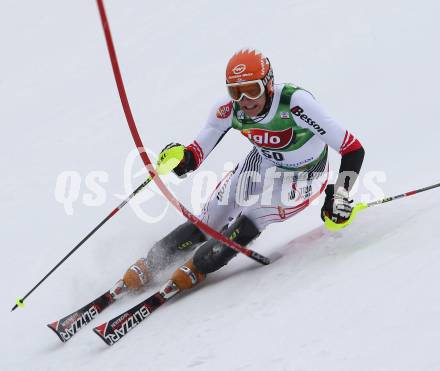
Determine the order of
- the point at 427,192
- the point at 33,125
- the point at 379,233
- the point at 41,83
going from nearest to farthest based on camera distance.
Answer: the point at 379,233 < the point at 427,192 < the point at 33,125 < the point at 41,83

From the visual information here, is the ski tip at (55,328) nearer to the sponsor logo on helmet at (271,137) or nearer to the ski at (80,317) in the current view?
the ski at (80,317)

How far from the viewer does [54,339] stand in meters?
4.57

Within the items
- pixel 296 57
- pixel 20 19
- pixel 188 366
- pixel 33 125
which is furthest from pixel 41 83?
pixel 188 366

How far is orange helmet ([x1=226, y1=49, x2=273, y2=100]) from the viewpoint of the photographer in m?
3.95

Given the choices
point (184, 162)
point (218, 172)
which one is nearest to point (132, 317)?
point (184, 162)

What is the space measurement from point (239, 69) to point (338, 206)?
1.13 metres

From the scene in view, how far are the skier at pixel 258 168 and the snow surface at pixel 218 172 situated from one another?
0.79ft

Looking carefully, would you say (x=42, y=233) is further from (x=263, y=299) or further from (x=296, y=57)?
(x=296, y=57)

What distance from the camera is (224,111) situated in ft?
15.0

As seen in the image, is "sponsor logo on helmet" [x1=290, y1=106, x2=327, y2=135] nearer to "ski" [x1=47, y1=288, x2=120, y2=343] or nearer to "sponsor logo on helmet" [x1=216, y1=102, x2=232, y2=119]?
"sponsor logo on helmet" [x1=216, y1=102, x2=232, y2=119]

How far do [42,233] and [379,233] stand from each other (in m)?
3.79

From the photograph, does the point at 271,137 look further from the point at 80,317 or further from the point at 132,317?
the point at 80,317

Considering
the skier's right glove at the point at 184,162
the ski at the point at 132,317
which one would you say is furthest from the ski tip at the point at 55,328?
the skier's right glove at the point at 184,162

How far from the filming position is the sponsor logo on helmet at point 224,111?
454cm
